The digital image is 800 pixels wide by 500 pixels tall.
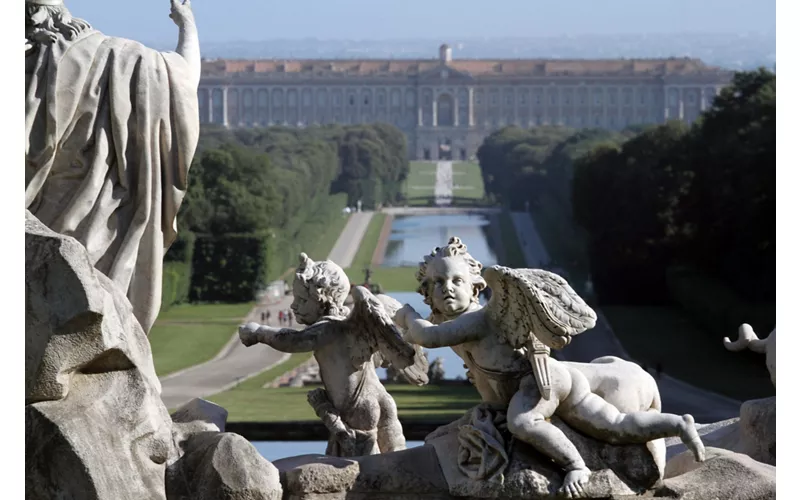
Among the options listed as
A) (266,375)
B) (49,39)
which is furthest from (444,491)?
(266,375)

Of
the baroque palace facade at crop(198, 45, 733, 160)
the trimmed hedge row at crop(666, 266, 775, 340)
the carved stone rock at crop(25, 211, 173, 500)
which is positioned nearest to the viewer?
the carved stone rock at crop(25, 211, 173, 500)

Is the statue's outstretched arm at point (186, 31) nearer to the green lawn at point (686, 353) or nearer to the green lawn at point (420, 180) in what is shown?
the green lawn at point (686, 353)

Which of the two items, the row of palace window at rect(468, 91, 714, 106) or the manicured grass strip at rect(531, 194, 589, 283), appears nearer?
the manicured grass strip at rect(531, 194, 589, 283)

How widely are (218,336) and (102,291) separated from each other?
33.2 meters

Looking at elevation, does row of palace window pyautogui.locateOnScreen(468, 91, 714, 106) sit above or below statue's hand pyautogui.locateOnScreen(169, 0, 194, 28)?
below

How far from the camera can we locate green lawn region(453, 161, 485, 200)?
391 ft

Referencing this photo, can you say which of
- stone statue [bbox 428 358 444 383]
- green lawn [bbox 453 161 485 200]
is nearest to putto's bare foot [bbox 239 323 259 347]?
stone statue [bbox 428 358 444 383]

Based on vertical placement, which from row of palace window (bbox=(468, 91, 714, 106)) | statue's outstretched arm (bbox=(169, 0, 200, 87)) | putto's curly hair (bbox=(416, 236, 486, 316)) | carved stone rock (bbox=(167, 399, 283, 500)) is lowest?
row of palace window (bbox=(468, 91, 714, 106))

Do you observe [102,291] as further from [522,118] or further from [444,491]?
[522,118]

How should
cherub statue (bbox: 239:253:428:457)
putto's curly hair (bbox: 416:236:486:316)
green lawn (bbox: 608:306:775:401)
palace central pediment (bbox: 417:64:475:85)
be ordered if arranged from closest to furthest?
1. putto's curly hair (bbox: 416:236:486:316)
2. cherub statue (bbox: 239:253:428:457)
3. green lawn (bbox: 608:306:775:401)
4. palace central pediment (bbox: 417:64:475:85)

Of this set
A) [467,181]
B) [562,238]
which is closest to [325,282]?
[562,238]

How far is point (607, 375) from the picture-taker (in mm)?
7766

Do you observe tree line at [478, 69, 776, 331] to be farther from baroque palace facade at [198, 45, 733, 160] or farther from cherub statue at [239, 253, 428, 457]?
baroque palace facade at [198, 45, 733, 160]

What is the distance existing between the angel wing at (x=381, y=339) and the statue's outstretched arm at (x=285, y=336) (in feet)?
0.51
